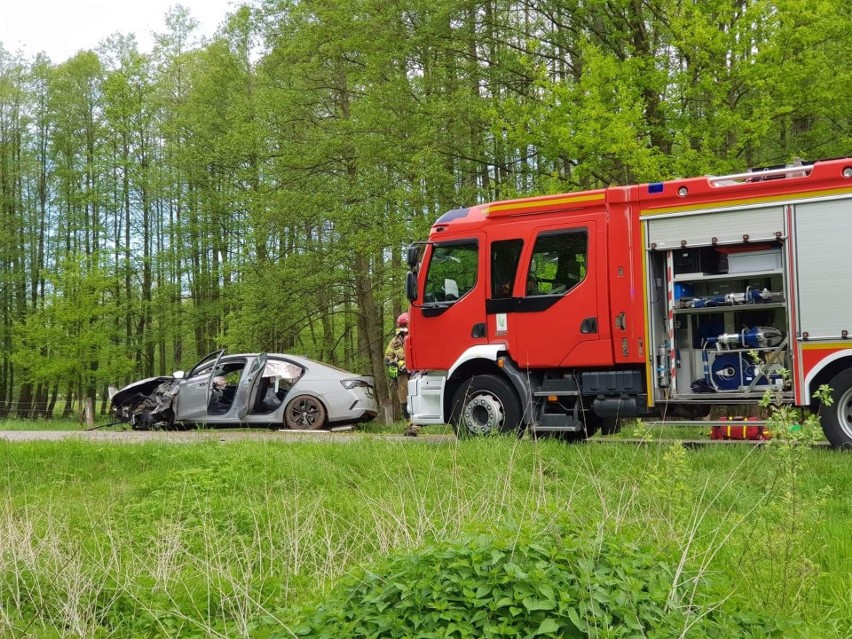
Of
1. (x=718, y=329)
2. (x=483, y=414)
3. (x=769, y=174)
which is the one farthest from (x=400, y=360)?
(x=769, y=174)

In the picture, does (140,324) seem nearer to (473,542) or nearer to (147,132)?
(147,132)

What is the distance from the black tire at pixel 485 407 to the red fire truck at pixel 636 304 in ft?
0.06

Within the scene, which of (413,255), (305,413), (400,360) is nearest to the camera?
(413,255)

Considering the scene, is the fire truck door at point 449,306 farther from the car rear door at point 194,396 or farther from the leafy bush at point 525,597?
the leafy bush at point 525,597

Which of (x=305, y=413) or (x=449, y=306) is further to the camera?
(x=305, y=413)

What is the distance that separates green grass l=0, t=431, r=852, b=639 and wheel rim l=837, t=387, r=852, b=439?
3.60 ft

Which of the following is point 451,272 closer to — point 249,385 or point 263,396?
point 249,385

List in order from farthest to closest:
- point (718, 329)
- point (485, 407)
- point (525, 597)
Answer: point (485, 407) < point (718, 329) < point (525, 597)

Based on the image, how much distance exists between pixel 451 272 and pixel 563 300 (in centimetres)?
168

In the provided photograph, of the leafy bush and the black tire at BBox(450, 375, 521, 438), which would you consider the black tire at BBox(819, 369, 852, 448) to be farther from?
the leafy bush

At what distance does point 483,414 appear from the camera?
1109cm

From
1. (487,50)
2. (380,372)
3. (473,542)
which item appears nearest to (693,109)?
(487,50)

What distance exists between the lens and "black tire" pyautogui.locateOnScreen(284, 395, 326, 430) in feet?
48.2

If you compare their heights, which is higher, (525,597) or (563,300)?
(563,300)
